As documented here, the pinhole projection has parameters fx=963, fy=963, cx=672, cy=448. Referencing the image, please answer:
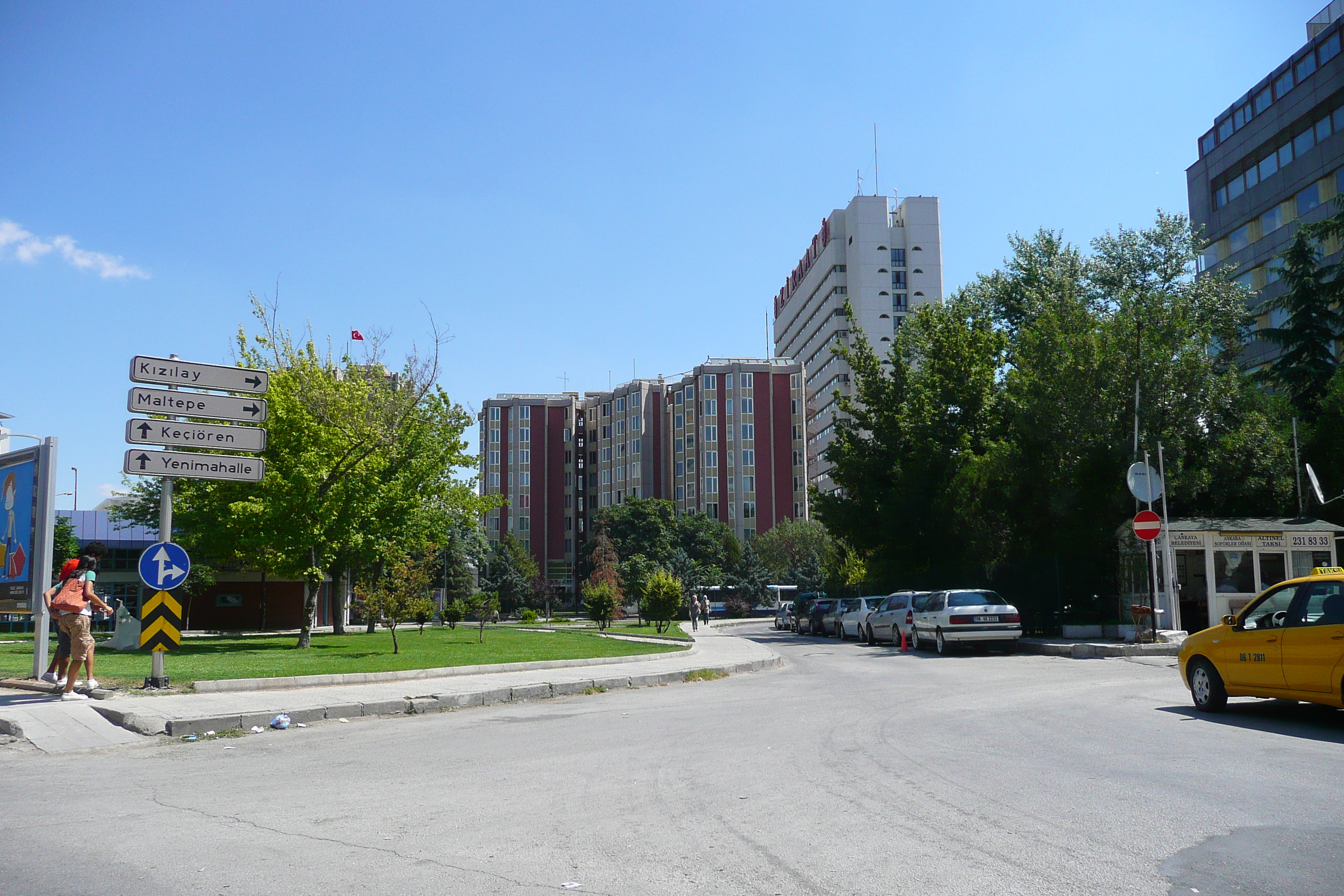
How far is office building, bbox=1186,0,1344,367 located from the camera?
169 feet

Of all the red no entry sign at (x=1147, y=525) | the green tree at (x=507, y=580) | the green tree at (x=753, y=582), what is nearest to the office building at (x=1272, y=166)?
the red no entry sign at (x=1147, y=525)

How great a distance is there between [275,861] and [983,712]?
8698mm

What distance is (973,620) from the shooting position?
2331 cm

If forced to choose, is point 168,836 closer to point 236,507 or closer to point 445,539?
point 236,507

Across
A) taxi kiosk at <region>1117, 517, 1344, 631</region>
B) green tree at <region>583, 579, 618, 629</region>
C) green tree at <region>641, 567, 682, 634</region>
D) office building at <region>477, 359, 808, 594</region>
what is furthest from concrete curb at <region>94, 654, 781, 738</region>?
office building at <region>477, 359, 808, 594</region>

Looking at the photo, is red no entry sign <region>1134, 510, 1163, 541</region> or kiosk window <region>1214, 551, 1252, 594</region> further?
kiosk window <region>1214, 551, 1252, 594</region>

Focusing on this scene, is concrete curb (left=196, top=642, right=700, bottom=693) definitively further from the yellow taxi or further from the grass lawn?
the yellow taxi

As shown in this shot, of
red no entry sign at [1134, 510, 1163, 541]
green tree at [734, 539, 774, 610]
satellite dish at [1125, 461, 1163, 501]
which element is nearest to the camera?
red no entry sign at [1134, 510, 1163, 541]

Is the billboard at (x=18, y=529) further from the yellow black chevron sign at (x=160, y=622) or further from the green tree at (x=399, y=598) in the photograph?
the green tree at (x=399, y=598)

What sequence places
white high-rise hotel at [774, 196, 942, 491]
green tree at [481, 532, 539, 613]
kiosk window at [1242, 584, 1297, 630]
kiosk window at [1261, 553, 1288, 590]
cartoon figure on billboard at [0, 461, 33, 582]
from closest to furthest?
kiosk window at [1242, 584, 1297, 630] → cartoon figure on billboard at [0, 461, 33, 582] → kiosk window at [1261, 553, 1288, 590] → green tree at [481, 532, 539, 613] → white high-rise hotel at [774, 196, 942, 491]

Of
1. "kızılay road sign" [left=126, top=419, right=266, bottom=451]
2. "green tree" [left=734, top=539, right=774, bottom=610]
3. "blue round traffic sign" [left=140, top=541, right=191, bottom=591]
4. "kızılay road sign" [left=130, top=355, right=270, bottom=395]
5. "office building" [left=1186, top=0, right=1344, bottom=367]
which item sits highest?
"office building" [left=1186, top=0, right=1344, bottom=367]

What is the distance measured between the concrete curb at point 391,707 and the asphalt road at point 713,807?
1.83 ft

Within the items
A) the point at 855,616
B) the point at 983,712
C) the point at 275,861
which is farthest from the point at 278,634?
the point at 275,861

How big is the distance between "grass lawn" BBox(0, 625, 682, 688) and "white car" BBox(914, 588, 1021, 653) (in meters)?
6.79
